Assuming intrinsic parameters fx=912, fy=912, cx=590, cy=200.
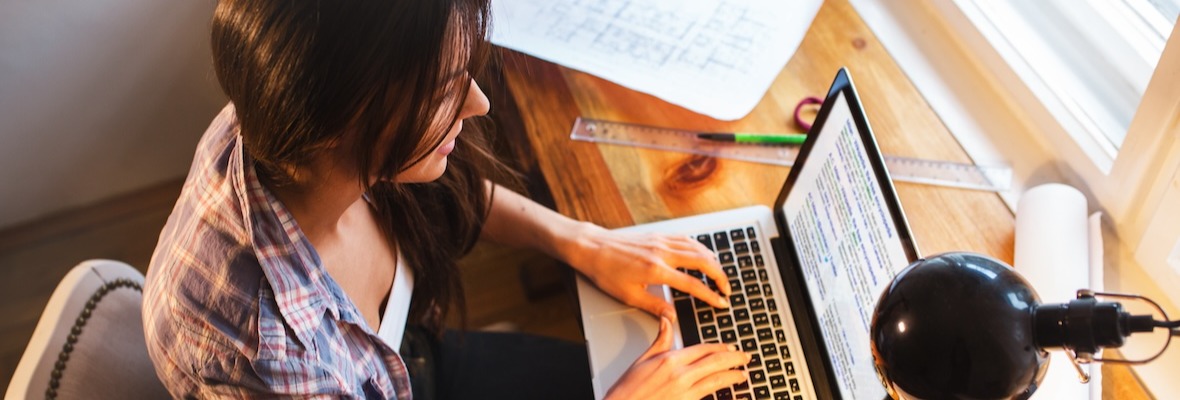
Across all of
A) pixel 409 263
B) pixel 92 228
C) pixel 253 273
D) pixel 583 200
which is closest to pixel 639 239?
pixel 583 200

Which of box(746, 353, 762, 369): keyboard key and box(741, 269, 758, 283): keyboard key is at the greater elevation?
box(741, 269, 758, 283): keyboard key

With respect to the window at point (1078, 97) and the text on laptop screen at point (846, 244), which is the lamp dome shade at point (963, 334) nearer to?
the text on laptop screen at point (846, 244)

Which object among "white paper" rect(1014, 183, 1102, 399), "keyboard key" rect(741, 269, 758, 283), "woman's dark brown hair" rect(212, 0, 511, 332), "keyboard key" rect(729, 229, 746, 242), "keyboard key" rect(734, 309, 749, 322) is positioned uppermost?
"woman's dark brown hair" rect(212, 0, 511, 332)

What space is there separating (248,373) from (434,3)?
0.35m

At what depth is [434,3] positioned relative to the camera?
65 cm

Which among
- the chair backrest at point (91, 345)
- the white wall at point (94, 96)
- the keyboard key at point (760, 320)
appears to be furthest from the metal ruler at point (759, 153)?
the white wall at point (94, 96)

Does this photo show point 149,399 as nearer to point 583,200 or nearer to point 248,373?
point 248,373

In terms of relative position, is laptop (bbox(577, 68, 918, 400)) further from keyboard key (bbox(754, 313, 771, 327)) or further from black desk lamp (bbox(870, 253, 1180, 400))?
black desk lamp (bbox(870, 253, 1180, 400))

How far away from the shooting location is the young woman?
0.64 m

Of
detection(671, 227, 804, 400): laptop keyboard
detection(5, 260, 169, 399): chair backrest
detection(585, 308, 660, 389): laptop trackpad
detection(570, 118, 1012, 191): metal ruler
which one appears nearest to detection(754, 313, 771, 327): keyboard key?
detection(671, 227, 804, 400): laptop keyboard

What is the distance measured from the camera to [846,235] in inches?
33.1

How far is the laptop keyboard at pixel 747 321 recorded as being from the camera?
34.5 inches

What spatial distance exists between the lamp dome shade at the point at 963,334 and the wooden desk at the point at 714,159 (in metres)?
0.47

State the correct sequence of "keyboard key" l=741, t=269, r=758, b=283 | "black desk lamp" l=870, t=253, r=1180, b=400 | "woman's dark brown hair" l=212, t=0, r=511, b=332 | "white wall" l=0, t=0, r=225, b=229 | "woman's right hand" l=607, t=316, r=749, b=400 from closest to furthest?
"black desk lamp" l=870, t=253, r=1180, b=400, "woman's dark brown hair" l=212, t=0, r=511, b=332, "woman's right hand" l=607, t=316, r=749, b=400, "keyboard key" l=741, t=269, r=758, b=283, "white wall" l=0, t=0, r=225, b=229
